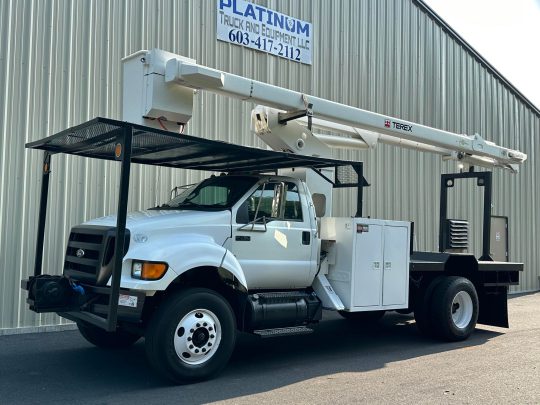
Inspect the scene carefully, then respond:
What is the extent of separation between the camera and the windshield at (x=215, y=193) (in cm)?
719

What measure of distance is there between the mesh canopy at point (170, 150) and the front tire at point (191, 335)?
178 cm

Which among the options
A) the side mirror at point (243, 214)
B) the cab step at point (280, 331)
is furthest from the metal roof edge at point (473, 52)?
the cab step at point (280, 331)

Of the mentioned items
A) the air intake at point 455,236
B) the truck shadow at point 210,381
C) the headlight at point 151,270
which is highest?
the air intake at point 455,236

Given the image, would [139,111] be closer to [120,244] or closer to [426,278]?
[120,244]

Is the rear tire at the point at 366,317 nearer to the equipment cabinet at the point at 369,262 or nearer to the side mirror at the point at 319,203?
the equipment cabinet at the point at 369,262

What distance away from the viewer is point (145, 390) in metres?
5.81

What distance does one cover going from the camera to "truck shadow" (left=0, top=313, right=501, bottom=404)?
5.75m

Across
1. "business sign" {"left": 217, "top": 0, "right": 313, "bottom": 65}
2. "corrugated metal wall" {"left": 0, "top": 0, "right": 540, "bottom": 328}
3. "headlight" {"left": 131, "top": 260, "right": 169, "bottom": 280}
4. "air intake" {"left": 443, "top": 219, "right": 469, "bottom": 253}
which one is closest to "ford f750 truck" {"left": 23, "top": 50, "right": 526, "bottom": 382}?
"headlight" {"left": 131, "top": 260, "right": 169, "bottom": 280}

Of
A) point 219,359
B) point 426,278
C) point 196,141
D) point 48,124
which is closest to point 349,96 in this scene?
point 426,278

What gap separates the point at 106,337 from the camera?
24.9ft

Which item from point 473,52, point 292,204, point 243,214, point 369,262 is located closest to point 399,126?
point 369,262

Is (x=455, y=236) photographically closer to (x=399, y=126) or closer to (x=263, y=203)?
(x=399, y=126)

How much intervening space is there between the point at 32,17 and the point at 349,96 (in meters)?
7.61

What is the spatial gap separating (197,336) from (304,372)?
1.47 meters
